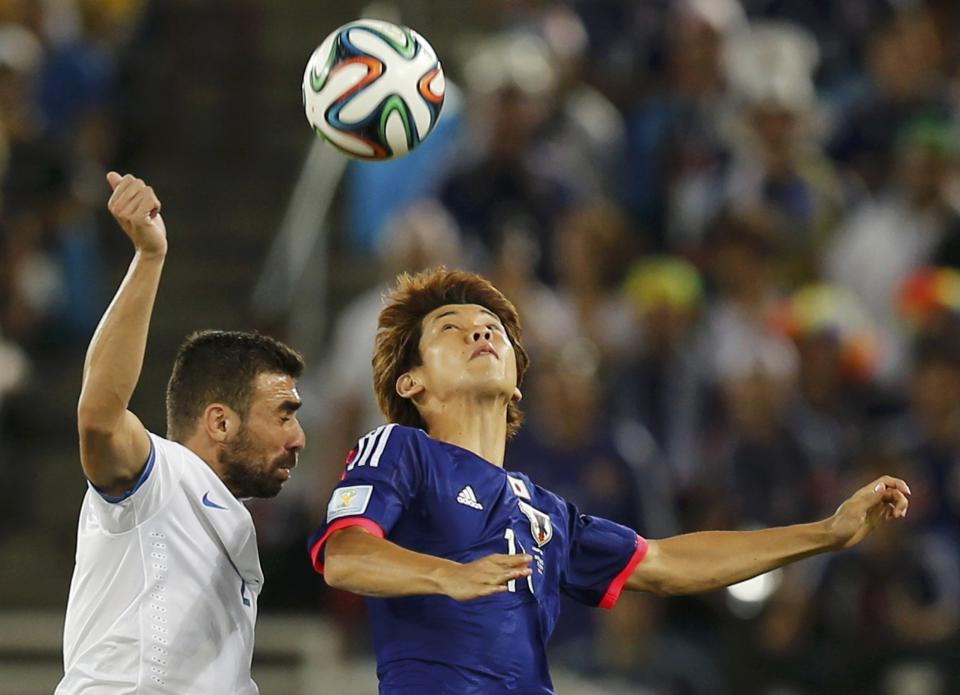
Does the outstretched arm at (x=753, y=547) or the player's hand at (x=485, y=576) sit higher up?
the outstretched arm at (x=753, y=547)

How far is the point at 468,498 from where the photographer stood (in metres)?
4.91

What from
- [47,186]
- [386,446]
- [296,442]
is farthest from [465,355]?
[47,186]

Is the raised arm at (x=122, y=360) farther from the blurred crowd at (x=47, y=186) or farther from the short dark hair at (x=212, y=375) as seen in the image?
the blurred crowd at (x=47, y=186)

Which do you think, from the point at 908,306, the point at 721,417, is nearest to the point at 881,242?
the point at 908,306

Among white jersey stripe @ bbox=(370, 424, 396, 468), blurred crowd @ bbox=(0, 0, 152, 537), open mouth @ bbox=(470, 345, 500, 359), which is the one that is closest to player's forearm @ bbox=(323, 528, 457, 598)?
white jersey stripe @ bbox=(370, 424, 396, 468)

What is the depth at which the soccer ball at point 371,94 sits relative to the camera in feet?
18.5

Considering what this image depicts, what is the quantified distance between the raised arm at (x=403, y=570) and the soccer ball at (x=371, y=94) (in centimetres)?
155

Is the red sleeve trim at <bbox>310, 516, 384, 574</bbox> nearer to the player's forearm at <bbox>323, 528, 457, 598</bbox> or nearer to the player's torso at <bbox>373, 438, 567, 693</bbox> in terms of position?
the player's forearm at <bbox>323, 528, 457, 598</bbox>

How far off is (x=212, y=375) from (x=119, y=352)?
1.96ft

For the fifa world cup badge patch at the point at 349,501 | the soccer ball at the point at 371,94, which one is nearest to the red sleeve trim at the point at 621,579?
the fifa world cup badge patch at the point at 349,501

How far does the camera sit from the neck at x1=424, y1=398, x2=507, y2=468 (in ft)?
16.8

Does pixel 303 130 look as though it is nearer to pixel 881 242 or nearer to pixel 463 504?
pixel 881 242

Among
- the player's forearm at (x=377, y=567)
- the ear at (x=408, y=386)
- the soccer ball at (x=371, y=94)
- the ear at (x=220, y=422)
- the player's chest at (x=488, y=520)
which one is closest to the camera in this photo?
the player's forearm at (x=377, y=567)

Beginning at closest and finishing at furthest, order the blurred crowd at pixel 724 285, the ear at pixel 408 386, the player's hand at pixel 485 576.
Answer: the player's hand at pixel 485 576
the ear at pixel 408 386
the blurred crowd at pixel 724 285
